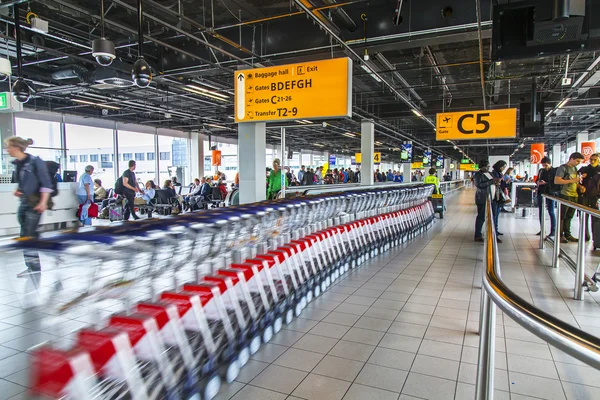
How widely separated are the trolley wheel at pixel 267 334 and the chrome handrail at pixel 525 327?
1.99 m

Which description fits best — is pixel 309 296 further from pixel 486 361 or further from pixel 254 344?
pixel 486 361

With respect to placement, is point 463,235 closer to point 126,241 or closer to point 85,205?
point 126,241

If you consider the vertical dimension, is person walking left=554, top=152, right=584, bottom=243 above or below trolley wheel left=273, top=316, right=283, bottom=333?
above

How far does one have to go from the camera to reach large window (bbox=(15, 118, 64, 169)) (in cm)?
1583

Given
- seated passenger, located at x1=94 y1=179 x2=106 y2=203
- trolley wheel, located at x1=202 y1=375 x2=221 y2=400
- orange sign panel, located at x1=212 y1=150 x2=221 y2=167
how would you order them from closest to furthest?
trolley wheel, located at x1=202 y1=375 x2=221 y2=400 < seated passenger, located at x1=94 y1=179 x2=106 y2=203 < orange sign panel, located at x1=212 y1=150 x2=221 y2=167

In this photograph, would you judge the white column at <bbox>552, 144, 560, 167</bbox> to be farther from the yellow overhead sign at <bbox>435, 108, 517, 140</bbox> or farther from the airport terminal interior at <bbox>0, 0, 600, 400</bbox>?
the yellow overhead sign at <bbox>435, 108, 517, 140</bbox>

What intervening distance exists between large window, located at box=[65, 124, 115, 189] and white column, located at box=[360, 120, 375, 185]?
11975 mm

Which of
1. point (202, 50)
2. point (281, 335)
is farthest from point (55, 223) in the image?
point (281, 335)

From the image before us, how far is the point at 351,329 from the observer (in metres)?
3.64

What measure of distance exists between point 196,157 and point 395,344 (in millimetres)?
22637

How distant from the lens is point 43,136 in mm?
16484

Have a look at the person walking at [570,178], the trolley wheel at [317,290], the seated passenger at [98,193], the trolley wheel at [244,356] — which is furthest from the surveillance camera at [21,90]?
the person walking at [570,178]

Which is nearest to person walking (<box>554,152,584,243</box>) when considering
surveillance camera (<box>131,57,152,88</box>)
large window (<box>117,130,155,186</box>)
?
surveillance camera (<box>131,57,152,88</box>)

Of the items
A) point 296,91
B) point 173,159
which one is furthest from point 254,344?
point 173,159
